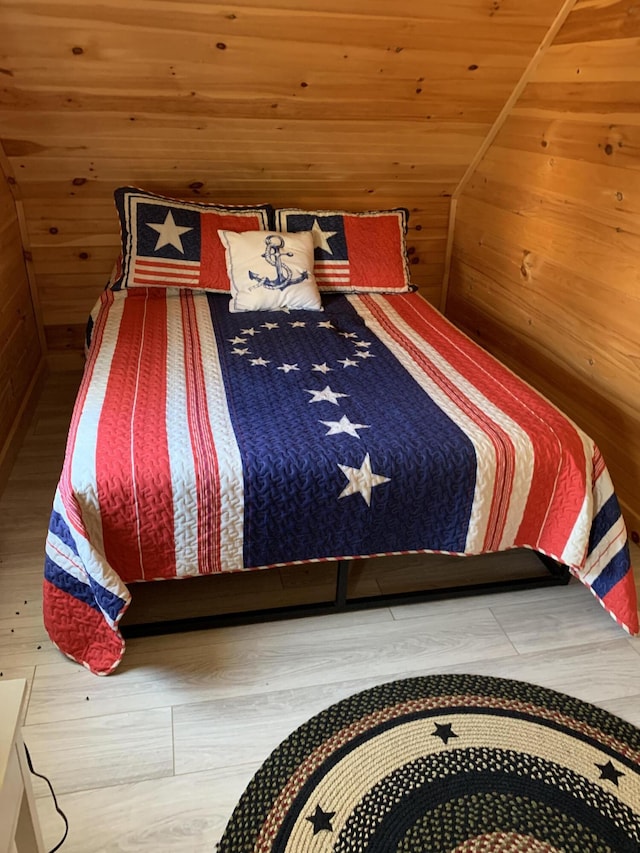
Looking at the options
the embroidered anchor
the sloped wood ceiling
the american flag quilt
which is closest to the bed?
the american flag quilt

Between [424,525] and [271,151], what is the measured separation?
186 centimetres

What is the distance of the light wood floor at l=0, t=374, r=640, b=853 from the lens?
1359mm

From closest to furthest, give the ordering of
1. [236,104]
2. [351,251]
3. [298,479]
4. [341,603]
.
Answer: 1. [298,479]
2. [341,603]
3. [236,104]
4. [351,251]

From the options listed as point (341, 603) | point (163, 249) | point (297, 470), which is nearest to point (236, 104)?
point (163, 249)

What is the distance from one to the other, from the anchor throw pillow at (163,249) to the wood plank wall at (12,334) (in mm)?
432

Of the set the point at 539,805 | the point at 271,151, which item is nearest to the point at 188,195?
the point at 271,151

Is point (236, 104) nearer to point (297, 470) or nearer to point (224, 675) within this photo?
point (297, 470)

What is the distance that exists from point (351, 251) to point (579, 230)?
903 mm

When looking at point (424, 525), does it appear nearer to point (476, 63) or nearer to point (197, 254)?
point (197, 254)

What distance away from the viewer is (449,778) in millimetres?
1407

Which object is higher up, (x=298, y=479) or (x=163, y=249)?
(x=163, y=249)

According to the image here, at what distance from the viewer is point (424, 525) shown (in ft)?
5.68

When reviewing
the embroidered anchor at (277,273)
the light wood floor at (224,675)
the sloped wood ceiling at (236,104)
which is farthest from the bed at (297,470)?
the sloped wood ceiling at (236,104)

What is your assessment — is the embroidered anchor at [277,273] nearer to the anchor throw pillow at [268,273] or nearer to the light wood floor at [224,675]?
the anchor throw pillow at [268,273]
